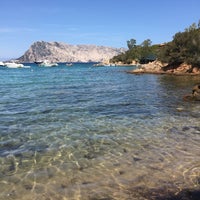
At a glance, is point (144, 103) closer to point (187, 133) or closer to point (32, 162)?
point (187, 133)

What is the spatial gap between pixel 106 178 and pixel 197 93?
19.9 meters

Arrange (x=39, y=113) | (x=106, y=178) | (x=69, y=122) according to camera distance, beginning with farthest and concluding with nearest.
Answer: (x=39, y=113) < (x=69, y=122) < (x=106, y=178)

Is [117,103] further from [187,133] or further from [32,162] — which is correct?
[32,162]

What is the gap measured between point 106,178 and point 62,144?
4333 mm

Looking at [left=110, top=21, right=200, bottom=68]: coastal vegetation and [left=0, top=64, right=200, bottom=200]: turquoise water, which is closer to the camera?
[left=0, top=64, right=200, bottom=200]: turquoise water

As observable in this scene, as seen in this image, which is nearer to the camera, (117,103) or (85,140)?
(85,140)

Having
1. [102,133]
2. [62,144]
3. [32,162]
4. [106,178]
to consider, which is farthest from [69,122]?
[106,178]

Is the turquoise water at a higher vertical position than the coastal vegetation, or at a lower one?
lower

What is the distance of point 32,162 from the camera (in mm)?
11719

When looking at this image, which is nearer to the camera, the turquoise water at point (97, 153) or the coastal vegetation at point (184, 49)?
the turquoise water at point (97, 153)

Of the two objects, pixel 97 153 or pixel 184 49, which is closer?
pixel 97 153

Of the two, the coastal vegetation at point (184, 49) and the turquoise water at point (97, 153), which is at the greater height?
the coastal vegetation at point (184, 49)

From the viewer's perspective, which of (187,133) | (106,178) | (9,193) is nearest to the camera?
(9,193)

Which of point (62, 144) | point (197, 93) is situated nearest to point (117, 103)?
point (197, 93)
